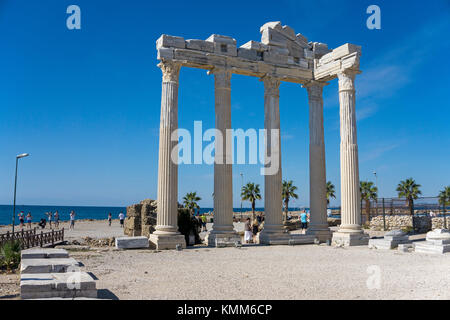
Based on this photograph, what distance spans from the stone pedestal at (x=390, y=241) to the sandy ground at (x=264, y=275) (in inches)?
58.1

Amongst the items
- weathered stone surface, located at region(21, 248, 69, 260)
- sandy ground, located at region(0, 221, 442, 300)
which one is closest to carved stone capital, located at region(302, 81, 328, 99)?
sandy ground, located at region(0, 221, 442, 300)

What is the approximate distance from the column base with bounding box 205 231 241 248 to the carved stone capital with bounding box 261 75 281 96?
8.50 metres

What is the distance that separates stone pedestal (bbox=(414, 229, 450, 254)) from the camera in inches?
730

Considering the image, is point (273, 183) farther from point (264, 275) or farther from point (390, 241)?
point (264, 275)

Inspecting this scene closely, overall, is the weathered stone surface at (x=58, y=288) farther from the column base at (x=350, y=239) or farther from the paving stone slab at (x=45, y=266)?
the column base at (x=350, y=239)

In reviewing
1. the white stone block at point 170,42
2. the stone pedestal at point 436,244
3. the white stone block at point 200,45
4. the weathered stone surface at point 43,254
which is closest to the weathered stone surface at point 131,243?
the weathered stone surface at point 43,254

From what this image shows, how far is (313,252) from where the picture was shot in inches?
740

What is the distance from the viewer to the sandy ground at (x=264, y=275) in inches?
370

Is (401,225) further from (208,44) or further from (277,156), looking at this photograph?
(208,44)

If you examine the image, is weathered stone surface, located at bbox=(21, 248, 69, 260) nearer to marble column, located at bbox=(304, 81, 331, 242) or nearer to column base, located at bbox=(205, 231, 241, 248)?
column base, located at bbox=(205, 231, 241, 248)

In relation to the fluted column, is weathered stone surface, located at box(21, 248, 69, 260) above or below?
below
